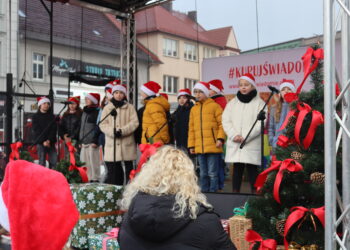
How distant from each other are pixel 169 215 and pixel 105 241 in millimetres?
2002

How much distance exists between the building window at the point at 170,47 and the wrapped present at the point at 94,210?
12598 mm

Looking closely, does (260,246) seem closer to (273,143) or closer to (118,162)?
(273,143)

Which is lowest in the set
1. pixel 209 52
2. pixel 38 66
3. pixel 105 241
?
pixel 105 241

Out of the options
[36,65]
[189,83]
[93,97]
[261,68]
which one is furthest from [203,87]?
[36,65]

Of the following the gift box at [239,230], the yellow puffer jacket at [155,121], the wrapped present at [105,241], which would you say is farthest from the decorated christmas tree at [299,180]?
the yellow puffer jacket at [155,121]

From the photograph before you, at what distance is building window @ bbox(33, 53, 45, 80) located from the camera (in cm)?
1585

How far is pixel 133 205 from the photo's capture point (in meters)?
2.19

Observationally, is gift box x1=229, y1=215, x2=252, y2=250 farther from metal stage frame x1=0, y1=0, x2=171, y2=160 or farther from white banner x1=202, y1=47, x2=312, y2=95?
metal stage frame x1=0, y1=0, x2=171, y2=160

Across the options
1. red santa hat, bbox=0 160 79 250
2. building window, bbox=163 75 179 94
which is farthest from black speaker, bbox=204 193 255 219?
building window, bbox=163 75 179 94

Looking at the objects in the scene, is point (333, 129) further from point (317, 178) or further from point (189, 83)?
point (189, 83)

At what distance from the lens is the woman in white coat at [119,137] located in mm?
6461

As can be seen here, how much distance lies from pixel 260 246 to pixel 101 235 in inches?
72.3

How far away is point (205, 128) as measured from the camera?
585 cm

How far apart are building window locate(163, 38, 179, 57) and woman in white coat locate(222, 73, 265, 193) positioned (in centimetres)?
1156
